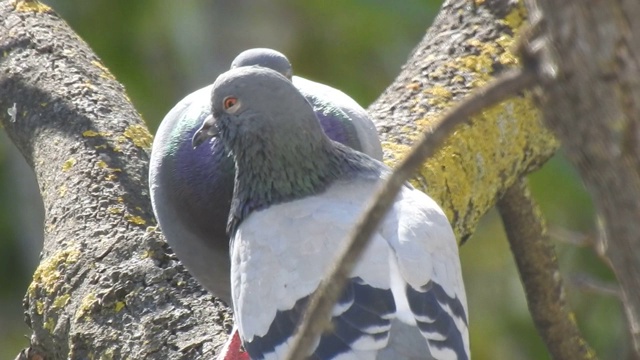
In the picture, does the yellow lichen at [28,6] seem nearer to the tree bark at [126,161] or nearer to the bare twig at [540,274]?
the tree bark at [126,161]

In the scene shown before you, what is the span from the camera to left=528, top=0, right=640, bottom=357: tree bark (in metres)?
1.03

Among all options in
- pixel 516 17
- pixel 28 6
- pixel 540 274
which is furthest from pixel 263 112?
pixel 28 6

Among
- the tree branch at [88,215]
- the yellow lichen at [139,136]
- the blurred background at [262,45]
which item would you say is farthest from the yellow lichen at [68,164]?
the blurred background at [262,45]

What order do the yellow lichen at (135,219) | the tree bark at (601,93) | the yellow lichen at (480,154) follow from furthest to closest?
the yellow lichen at (480,154), the yellow lichen at (135,219), the tree bark at (601,93)

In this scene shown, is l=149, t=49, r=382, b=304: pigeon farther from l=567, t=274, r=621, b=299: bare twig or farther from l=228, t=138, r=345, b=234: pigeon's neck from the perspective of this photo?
l=567, t=274, r=621, b=299: bare twig

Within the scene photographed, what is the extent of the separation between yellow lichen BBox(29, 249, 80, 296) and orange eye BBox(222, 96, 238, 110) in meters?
0.74

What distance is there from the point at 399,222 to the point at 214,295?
30.2 inches

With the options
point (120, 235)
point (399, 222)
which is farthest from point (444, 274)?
point (120, 235)

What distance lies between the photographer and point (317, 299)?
1.16 meters

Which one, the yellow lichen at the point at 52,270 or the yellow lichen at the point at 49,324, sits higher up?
the yellow lichen at the point at 52,270

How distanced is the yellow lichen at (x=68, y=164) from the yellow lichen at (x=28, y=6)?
0.86 m

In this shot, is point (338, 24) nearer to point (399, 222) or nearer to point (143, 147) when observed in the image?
point (143, 147)

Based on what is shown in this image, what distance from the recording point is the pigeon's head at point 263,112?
2.60m

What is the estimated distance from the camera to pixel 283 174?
8.64 feet
